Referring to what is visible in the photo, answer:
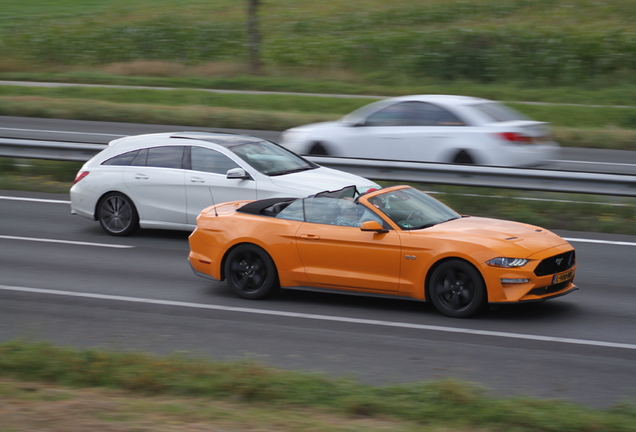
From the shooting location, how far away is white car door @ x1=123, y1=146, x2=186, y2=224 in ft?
40.9

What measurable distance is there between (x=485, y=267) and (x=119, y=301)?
13.1 feet

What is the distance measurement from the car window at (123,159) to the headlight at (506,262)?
6.66 meters

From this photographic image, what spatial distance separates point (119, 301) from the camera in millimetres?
9273

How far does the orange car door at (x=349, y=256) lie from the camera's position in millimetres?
8812

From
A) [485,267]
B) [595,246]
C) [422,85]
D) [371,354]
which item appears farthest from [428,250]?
[422,85]

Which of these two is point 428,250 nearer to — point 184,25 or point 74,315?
point 74,315

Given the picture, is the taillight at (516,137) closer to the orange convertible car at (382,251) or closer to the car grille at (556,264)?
the orange convertible car at (382,251)

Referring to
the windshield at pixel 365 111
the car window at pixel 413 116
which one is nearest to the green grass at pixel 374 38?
the windshield at pixel 365 111

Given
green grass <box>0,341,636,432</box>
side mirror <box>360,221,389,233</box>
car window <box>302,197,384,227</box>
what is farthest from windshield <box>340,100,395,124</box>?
green grass <box>0,341,636,432</box>

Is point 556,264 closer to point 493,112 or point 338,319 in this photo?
point 338,319

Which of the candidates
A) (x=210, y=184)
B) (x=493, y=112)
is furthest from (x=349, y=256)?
(x=493, y=112)

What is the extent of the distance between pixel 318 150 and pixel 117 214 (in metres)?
5.18

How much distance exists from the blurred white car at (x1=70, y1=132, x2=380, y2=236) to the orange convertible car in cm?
208

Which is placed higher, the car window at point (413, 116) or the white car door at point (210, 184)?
the car window at point (413, 116)
